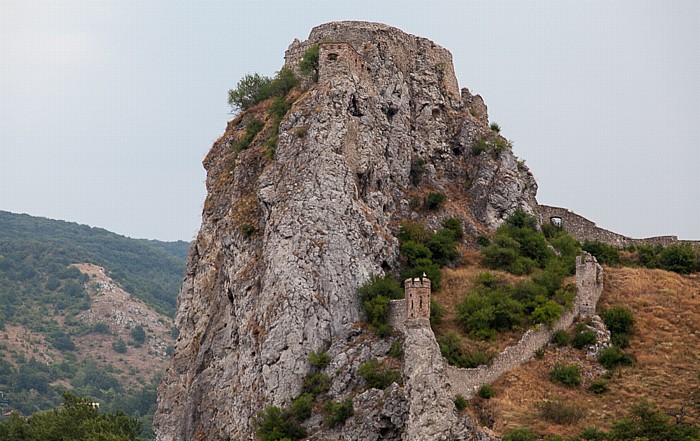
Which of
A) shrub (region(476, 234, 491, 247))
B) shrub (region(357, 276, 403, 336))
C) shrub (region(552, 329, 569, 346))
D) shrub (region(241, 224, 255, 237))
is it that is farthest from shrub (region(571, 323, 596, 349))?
shrub (region(241, 224, 255, 237))

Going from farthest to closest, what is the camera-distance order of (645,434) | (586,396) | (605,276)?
(605,276) → (586,396) → (645,434)

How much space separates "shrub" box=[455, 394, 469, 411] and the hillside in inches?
3297

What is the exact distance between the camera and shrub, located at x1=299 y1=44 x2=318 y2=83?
5869 cm

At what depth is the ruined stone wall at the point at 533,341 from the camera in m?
43.9

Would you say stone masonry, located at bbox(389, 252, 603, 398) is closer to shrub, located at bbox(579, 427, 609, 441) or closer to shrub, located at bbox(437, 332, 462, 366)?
shrub, located at bbox(437, 332, 462, 366)

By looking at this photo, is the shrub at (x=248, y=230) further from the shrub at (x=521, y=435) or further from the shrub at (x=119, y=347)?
the shrub at (x=119, y=347)

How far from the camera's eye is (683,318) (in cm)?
4997

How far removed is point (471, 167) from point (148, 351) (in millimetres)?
113846

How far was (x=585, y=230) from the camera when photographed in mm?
63375

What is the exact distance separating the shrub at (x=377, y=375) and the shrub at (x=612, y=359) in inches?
380

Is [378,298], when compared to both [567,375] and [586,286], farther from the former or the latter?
[586,286]

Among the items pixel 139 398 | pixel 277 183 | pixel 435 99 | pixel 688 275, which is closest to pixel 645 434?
pixel 688 275

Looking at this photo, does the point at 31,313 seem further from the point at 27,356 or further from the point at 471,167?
the point at 471,167

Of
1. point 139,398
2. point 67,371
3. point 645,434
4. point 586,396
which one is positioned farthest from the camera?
point 67,371
